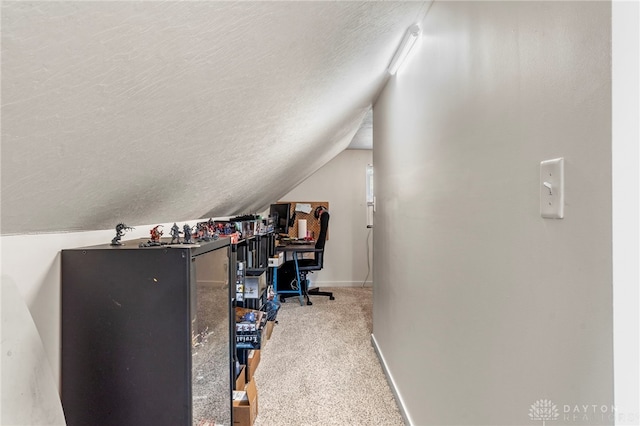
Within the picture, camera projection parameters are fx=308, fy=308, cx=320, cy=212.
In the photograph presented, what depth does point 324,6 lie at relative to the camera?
0.94 m

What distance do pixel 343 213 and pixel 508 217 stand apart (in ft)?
14.5

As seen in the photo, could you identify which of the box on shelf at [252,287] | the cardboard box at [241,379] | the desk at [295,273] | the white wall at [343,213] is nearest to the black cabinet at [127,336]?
the cardboard box at [241,379]

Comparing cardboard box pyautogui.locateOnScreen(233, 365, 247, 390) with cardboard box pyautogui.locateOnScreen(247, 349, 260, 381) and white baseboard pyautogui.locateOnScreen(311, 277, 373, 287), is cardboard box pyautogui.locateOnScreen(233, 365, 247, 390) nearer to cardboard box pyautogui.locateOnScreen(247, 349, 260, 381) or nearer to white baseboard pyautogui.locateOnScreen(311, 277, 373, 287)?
cardboard box pyautogui.locateOnScreen(247, 349, 260, 381)

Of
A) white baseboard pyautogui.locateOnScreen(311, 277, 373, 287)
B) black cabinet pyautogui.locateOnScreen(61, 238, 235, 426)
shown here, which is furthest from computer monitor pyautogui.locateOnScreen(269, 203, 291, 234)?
black cabinet pyautogui.locateOnScreen(61, 238, 235, 426)

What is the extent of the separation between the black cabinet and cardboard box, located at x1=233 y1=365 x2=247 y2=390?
100 centimetres

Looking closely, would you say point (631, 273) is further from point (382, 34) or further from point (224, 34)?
point (382, 34)

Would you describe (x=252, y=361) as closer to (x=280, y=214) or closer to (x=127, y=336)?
(x=127, y=336)

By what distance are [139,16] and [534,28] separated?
93cm

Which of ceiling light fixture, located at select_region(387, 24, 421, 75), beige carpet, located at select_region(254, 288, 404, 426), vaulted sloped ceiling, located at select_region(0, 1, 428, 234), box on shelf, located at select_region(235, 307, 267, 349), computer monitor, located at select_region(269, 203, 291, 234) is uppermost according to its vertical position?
ceiling light fixture, located at select_region(387, 24, 421, 75)

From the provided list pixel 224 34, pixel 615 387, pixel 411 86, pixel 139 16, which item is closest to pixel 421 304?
pixel 615 387

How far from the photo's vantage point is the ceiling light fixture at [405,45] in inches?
64.1

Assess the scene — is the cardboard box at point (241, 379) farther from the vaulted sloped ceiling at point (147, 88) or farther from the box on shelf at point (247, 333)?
the vaulted sloped ceiling at point (147, 88)

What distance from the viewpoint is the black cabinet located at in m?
1.05

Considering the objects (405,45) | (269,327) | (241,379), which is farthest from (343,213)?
(405,45)
